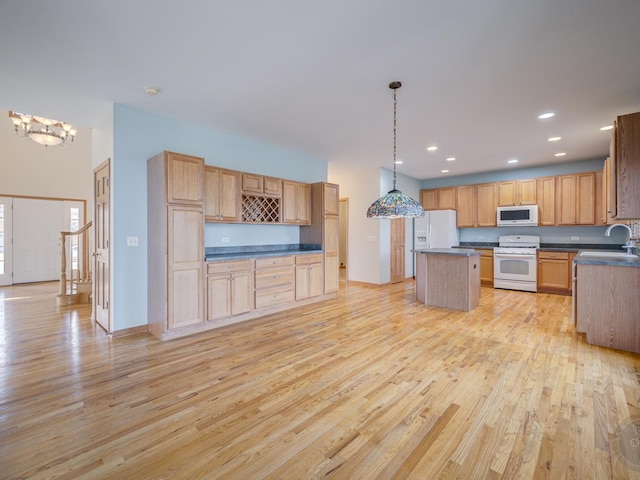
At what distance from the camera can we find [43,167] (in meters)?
7.25

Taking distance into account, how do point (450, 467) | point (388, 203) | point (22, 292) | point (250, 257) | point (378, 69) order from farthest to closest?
point (22, 292) < point (250, 257) < point (388, 203) < point (378, 69) < point (450, 467)

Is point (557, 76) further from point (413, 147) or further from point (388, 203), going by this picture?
point (413, 147)

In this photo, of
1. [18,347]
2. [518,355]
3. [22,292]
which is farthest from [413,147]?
[22,292]

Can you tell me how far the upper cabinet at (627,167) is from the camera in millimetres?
2822

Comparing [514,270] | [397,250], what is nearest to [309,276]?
[397,250]

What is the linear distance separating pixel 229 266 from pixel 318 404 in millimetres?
2384

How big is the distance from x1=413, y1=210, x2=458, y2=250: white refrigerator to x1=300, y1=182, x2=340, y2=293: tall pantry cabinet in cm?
312

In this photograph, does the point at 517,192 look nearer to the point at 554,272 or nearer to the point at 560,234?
the point at 560,234

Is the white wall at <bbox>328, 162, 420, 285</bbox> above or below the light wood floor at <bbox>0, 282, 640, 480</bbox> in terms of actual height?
above

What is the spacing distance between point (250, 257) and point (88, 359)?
209 centimetres

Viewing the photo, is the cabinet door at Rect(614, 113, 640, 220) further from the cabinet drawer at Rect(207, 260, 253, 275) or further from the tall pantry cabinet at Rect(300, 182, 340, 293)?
the cabinet drawer at Rect(207, 260, 253, 275)

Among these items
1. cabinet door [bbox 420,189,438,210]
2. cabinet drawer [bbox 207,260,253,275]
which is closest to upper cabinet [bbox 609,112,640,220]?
cabinet drawer [bbox 207,260,253,275]

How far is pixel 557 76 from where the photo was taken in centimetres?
291

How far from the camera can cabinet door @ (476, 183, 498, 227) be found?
7.09 meters
